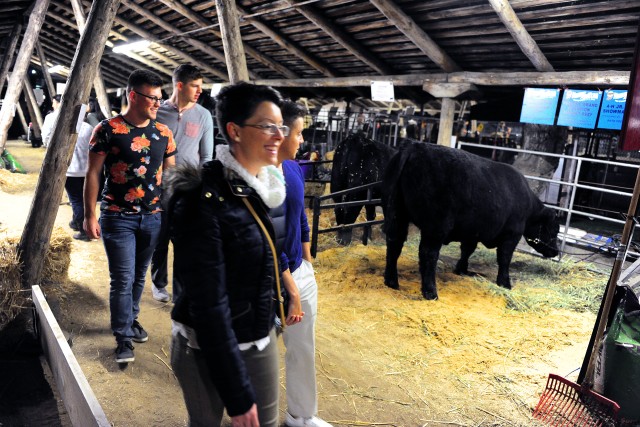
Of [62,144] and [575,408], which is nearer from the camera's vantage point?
[575,408]

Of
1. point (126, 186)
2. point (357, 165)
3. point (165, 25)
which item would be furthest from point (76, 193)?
point (165, 25)

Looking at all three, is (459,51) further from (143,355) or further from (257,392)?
(257,392)

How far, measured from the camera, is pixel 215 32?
10.6 meters

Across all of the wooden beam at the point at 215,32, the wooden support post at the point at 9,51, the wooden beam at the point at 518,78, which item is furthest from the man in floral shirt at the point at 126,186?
the wooden support post at the point at 9,51

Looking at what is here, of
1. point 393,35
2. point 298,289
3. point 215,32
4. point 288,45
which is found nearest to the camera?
point 298,289

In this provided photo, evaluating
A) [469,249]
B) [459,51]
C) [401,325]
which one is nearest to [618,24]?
[459,51]

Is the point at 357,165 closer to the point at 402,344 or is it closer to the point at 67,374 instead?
the point at 402,344

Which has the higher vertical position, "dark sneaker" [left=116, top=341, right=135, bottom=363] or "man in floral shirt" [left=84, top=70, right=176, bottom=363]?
"man in floral shirt" [left=84, top=70, right=176, bottom=363]

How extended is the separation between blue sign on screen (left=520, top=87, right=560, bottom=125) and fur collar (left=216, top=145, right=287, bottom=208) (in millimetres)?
6097

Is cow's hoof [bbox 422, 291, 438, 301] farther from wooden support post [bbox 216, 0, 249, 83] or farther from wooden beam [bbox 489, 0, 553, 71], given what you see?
wooden beam [bbox 489, 0, 553, 71]

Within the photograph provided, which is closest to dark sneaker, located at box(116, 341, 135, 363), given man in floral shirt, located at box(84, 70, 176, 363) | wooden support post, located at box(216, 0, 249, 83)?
man in floral shirt, located at box(84, 70, 176, 363)

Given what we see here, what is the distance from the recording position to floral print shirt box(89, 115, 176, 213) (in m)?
2.85

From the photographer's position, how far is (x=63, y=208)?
7555mm

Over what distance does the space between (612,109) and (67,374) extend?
22.1 ft
